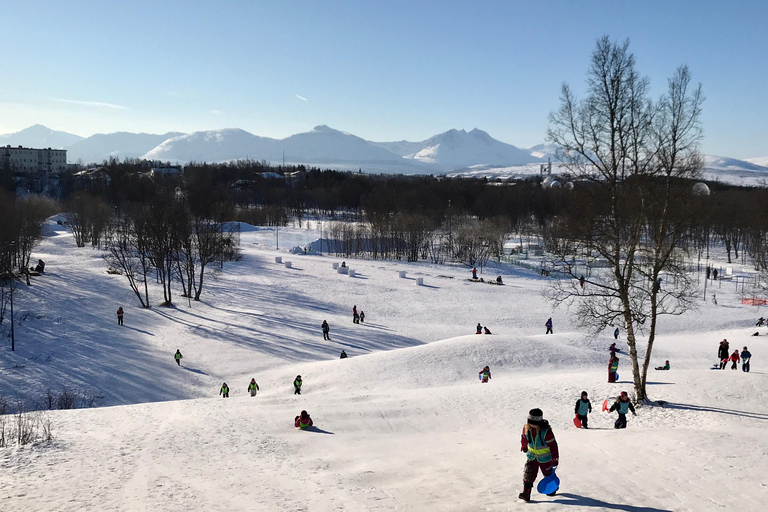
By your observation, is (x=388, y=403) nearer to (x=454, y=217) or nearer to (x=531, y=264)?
(x=531, y=264)

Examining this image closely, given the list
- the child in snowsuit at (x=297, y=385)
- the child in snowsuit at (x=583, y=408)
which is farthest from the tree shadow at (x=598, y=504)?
the child in snowsuit at (x=297, y=385)

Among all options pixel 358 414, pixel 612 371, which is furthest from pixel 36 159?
pixel 612 371

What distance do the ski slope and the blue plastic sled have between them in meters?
0.22

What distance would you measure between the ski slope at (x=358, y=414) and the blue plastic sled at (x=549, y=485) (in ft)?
0.71

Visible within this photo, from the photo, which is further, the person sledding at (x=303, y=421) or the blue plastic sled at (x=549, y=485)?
the person sledding at (x=303, y=421)

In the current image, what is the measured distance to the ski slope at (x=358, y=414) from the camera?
30.5ft

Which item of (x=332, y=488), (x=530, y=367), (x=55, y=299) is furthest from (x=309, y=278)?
Result: (x=332, y=488)

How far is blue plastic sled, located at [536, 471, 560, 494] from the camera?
27.1ft

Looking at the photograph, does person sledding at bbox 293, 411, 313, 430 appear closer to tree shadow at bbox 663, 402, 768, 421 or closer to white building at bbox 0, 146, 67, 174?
tree shadow at bbox 663, 402, 768, 421

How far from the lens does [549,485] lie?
27.2ft

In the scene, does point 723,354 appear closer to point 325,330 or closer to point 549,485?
point 549,485

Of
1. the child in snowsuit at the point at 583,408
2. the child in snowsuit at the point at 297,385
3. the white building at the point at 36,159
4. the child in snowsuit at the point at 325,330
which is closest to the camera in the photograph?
the child in snowsuit at the point at 583,408

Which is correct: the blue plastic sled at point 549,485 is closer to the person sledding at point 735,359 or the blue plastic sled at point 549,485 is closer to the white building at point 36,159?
the person sledding at point 735,359

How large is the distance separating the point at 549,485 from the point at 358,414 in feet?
29.0
